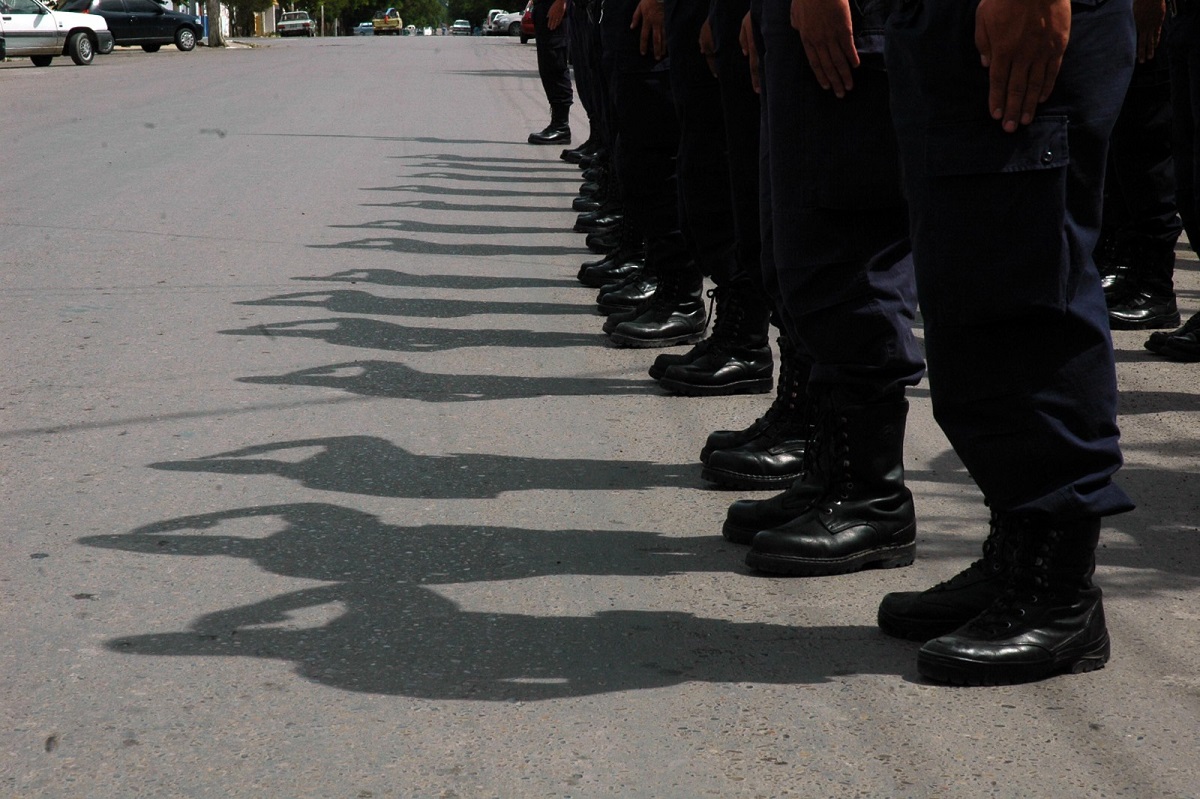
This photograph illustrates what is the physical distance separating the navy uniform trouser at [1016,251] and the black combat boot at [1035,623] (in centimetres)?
9

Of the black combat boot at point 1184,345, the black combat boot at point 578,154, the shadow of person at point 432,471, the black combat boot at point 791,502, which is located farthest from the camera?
the black combat boot at point 578,154

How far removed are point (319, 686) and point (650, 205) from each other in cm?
330

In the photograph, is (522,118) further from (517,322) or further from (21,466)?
(21,466)

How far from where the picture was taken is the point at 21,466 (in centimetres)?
397

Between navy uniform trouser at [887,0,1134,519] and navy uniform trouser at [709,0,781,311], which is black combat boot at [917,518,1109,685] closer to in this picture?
navy uniform trouser at [887,0,1134,519]

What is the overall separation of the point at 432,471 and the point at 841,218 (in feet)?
4.59

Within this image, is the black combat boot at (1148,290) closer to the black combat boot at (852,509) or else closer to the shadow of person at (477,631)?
the black combat boot at (852,509)

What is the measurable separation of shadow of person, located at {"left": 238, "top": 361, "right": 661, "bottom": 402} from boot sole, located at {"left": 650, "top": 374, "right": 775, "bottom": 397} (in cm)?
12

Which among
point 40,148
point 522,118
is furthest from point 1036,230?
point 522,118

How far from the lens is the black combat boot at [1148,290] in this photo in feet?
19.1

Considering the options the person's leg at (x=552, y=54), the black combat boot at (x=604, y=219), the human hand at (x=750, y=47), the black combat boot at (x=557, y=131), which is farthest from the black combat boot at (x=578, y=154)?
the human hand at (x=750, y=47)

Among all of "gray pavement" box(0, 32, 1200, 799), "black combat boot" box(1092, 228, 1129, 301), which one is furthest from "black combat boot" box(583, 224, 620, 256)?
"black combat boot" box(1092, 228, 1129, 301)

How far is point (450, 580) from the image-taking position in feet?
10.3

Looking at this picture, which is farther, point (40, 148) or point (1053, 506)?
point (40, 148)
